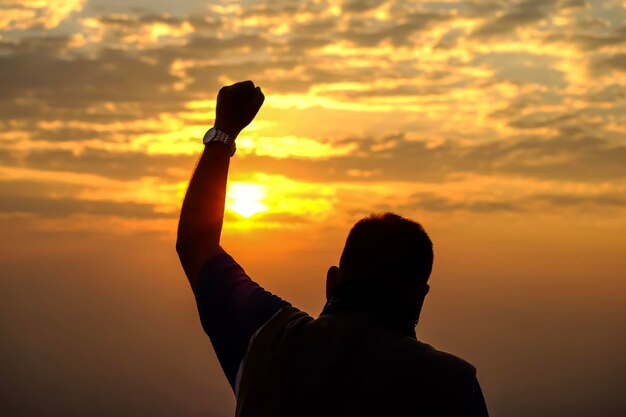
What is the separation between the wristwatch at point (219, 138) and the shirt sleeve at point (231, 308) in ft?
2.57

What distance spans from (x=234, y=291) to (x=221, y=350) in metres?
0.26

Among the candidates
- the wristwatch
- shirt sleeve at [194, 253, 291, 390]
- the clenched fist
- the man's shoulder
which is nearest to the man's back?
the man's shoulder

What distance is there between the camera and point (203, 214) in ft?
15.3

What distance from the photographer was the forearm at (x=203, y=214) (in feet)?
14.9

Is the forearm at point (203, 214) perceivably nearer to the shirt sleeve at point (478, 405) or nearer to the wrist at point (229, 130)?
the wrist at point (229, 130)

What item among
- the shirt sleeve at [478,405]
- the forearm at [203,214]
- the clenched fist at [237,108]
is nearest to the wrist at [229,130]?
the clenched fist at [237,108]

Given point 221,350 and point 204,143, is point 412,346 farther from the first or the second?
point 204,143

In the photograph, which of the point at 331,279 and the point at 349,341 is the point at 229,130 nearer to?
the point at 331,279

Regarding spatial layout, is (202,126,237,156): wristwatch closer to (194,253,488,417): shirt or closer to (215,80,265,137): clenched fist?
(215,80,265,137): clenched fist

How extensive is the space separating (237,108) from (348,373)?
1686 mm

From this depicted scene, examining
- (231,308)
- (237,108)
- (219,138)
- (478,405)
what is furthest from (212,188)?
(478,405)

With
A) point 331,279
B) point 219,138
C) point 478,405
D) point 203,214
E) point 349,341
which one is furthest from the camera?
point 219,138

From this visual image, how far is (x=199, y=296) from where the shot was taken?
4.35 meters

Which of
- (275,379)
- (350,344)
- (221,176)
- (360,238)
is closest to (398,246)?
(360,238)
